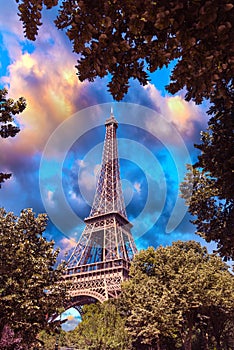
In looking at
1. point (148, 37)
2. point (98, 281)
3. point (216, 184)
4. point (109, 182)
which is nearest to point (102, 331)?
point (98, 281)

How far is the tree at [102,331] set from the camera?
2814 centimetres

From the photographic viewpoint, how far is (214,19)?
2654 millimetres

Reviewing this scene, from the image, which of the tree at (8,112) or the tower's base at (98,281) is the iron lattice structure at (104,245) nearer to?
the tower's base at (98,281)

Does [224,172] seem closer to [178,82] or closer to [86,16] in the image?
[178,82]

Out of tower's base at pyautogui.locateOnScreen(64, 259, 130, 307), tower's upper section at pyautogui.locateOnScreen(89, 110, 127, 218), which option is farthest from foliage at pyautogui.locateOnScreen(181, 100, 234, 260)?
tower's upper section at pyautogui.locateOnScreen(89, 110, 127, 218)

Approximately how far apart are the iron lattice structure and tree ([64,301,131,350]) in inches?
150

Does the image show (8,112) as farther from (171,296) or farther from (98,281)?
(98,281)

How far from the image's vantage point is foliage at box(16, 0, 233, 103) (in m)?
2.83

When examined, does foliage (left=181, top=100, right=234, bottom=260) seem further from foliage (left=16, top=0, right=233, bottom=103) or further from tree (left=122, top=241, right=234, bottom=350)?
tree (left=122, top=241, right=234, bottom=350)

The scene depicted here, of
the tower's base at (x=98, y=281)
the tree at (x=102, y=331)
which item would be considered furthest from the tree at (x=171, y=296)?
the tower's base at (x=98, y=281)

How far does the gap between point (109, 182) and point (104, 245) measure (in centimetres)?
1837

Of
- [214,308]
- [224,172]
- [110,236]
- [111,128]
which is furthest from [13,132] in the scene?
[111,128]

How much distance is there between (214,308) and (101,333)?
12308 mm

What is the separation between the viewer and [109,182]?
61.6 metres
